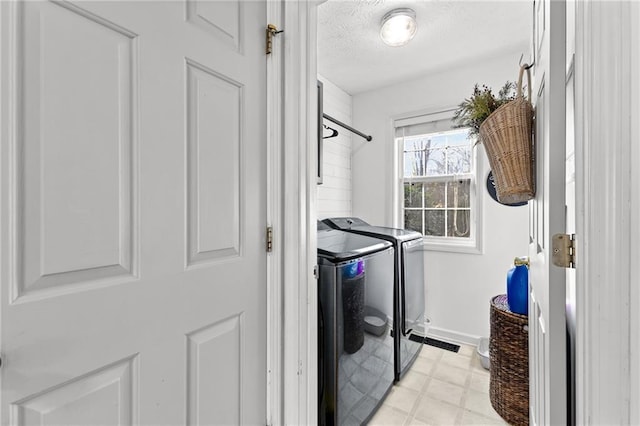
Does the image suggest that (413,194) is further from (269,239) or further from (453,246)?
(269,239)

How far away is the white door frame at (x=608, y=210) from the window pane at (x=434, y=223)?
2292mm

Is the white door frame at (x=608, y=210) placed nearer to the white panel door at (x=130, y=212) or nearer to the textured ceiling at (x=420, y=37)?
the white panel door at (x=130, y=212)

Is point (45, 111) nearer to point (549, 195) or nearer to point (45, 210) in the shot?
point (45, 210)

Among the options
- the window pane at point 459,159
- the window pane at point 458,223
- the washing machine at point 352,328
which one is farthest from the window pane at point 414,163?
the washing machine at point 352,328

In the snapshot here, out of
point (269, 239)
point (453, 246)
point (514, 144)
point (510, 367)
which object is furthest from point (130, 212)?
point (453, 246)

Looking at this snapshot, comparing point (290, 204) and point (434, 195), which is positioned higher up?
point (434, 195)

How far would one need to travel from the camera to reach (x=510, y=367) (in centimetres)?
178

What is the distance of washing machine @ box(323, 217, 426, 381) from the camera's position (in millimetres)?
2125

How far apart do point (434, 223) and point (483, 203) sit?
1.56 ft

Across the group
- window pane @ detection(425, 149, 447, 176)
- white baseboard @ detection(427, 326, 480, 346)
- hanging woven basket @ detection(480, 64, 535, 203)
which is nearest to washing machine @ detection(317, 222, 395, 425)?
hanging woven basket @ detection(480, 64, 535, 203)

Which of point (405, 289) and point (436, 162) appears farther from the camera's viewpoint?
point (436, 162)

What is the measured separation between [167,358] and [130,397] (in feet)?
0.37

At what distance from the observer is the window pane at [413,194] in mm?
3035

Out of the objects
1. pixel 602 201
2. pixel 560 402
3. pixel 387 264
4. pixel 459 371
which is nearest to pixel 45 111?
pixel 602 201
